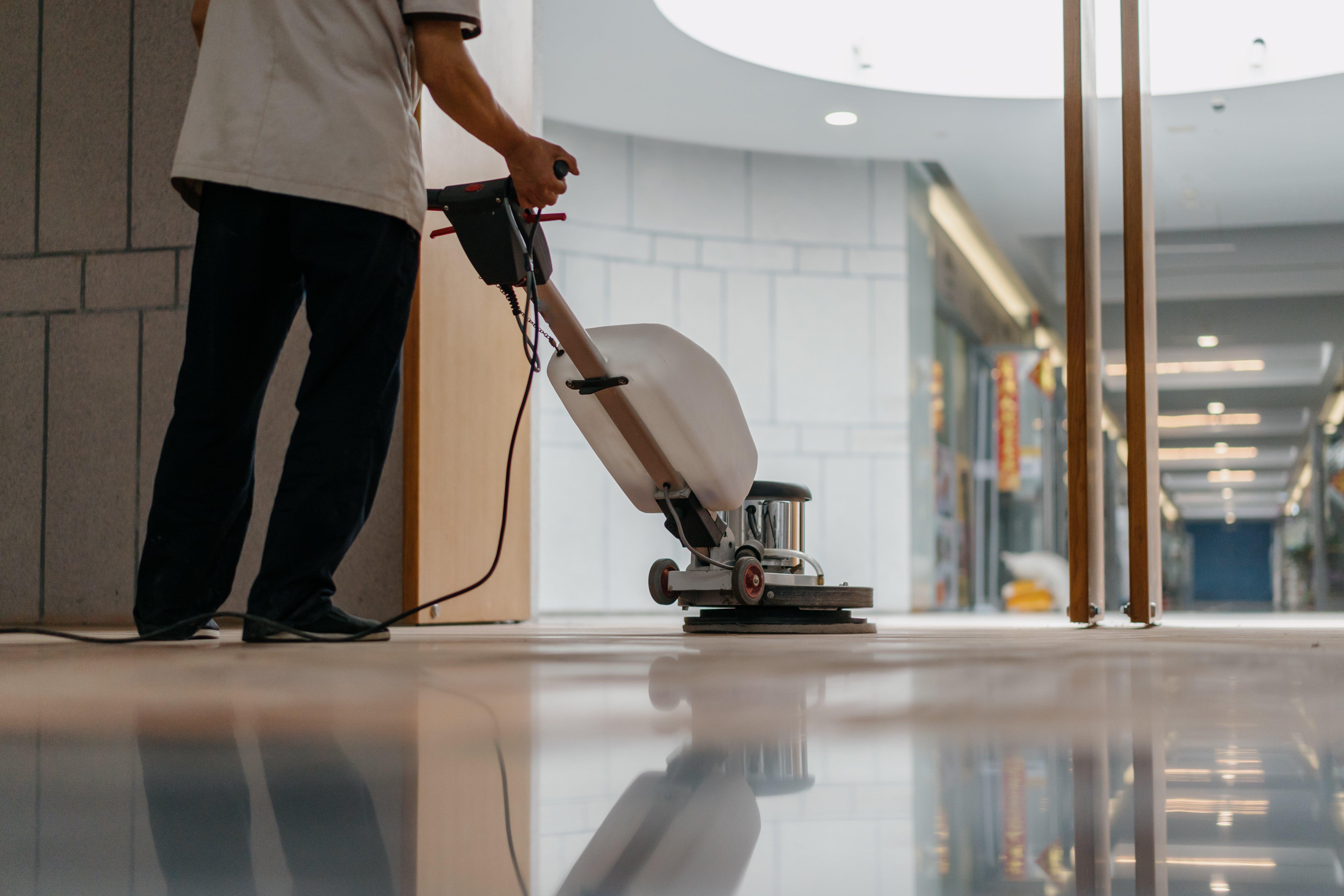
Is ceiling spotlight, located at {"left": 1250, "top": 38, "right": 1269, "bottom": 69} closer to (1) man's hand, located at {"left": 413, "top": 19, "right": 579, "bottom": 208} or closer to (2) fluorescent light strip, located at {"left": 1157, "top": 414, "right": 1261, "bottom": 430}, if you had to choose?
(2) fluorescent light strip, located at {"left": 1157, "top": 414, "right": 1261, "bottom": 430}

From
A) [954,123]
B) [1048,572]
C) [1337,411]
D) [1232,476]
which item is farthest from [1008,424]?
[954,123]

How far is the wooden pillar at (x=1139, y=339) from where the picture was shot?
95.0 inches

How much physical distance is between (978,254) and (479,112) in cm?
631

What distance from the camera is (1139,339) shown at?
8.07 feet

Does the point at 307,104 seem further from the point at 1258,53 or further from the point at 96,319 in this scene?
the point at 1258,53

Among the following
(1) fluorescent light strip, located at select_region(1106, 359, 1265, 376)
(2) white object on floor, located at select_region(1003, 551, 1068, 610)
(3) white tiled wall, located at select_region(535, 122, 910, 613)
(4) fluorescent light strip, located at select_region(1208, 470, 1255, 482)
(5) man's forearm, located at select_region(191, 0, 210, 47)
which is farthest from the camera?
(4) fluorescent light strip, located at select_region(1208, 470, 1255, 482)

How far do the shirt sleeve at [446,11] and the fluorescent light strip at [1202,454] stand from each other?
22.0 ft

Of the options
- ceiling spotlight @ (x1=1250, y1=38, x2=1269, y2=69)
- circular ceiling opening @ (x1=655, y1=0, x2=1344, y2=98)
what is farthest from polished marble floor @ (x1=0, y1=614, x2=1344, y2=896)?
ceiling spotlight @ (x1=1250, y1=38, x2=1269, y2=69)

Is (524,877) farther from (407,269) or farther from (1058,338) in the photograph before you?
(1058,338)

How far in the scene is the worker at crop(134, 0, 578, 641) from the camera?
1560 mm

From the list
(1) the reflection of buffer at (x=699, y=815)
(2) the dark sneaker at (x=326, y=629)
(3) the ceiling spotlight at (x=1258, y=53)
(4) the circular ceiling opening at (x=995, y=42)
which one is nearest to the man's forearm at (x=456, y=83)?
(2) the dark sneaker at (x=326, y=629)

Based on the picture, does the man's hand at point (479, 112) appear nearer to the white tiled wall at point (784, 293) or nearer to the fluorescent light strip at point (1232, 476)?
the white tiled wall at point (784, 293)

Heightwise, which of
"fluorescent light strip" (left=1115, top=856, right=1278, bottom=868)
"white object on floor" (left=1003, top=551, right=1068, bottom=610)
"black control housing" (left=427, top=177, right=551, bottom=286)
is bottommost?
"white object on floor" (left=1003, top=551, right=1068, bottom=610)

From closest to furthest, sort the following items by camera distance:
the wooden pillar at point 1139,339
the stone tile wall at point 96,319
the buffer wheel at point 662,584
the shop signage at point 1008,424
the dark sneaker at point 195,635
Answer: the dark sneaker at point 195,635, the buffer wheel at point 662,584, the wooden pillar at point 1139,339, the stone tile wall at point 96,319, the shop signage at point 1008,424
